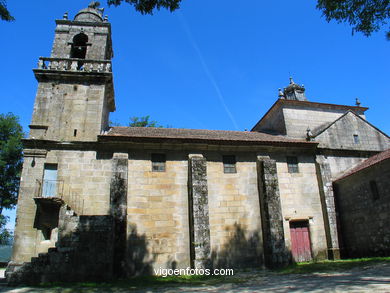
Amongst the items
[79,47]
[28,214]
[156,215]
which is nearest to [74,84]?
[79,47]

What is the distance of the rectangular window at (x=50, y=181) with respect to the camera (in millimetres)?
13430

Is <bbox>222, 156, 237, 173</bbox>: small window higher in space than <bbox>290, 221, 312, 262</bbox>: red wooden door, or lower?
higher

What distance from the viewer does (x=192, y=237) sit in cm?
1353

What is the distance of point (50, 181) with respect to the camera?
13672 mm

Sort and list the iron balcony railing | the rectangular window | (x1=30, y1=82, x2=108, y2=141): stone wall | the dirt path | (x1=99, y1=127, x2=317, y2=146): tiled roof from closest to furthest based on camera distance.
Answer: the dirt path < the iron balcony railing < the rectangular window < (x1=99, y1=127, x2=317, y2=146): tiled roof < (x1=30, y1=82, x2=108, y2=141): stone wall

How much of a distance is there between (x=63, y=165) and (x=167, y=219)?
5744 millimetres

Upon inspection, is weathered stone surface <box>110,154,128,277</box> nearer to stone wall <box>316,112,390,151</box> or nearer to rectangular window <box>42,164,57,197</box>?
rectangular window <box>42,164,57,197</box>

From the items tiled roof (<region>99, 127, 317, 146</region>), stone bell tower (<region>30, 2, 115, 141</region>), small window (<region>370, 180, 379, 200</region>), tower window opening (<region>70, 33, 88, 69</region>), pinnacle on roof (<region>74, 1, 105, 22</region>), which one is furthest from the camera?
pinnacle on roof (<region>74, 1, 105, 22</region>)

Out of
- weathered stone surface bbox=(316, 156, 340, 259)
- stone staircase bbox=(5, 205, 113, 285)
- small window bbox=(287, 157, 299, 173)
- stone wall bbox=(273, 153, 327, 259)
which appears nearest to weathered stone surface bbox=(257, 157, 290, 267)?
stone wall bbox=(273, 153, 327, 259)

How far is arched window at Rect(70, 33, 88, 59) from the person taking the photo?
1766 cm

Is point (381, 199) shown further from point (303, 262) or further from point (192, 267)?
point (192, 267)

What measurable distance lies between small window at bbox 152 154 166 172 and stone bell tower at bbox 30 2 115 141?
3.23 metres

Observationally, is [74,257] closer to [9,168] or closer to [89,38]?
[89,38]

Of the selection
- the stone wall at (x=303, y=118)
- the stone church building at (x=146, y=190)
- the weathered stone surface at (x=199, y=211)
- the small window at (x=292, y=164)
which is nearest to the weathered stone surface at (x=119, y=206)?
the stone church building at (x=146, y=190)
